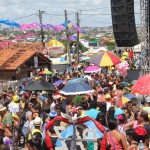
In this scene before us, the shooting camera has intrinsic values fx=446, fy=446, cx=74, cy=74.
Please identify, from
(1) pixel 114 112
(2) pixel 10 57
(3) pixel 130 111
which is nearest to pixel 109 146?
(1) pixel 114 112

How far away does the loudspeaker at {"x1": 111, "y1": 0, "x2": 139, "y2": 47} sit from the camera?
15.7m

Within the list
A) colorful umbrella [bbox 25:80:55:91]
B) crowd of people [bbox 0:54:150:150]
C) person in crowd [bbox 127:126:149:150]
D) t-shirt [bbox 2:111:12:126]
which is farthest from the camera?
colorful umbrella [bbox 25:80:55:91]

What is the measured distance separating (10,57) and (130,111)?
1609 centimetres

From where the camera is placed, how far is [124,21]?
52.1 ft

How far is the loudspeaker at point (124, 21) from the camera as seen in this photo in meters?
15.7

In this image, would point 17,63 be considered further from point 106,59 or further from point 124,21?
point 124,21

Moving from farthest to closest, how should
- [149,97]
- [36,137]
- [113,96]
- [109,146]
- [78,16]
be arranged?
[78,16] < [113,96] < [149,97] < [36,137] < [109,146]

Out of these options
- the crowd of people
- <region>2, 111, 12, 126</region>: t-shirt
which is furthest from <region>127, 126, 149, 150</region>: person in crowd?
<region>2, 111, 12, 126</region>: t-shirt

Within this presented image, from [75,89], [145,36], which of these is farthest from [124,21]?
[75,89]

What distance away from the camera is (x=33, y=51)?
25453mm

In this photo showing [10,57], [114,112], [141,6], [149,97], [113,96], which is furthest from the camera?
[10,57]

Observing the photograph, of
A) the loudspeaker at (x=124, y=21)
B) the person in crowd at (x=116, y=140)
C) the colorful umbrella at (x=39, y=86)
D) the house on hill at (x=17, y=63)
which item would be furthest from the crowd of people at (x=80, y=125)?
the house on hill at (x=17, y=63)

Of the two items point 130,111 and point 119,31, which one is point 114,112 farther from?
point 119,31

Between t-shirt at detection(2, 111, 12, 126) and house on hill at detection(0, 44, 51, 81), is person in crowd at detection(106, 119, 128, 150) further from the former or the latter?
house on hill at detection(0, 44, 51, 81)
